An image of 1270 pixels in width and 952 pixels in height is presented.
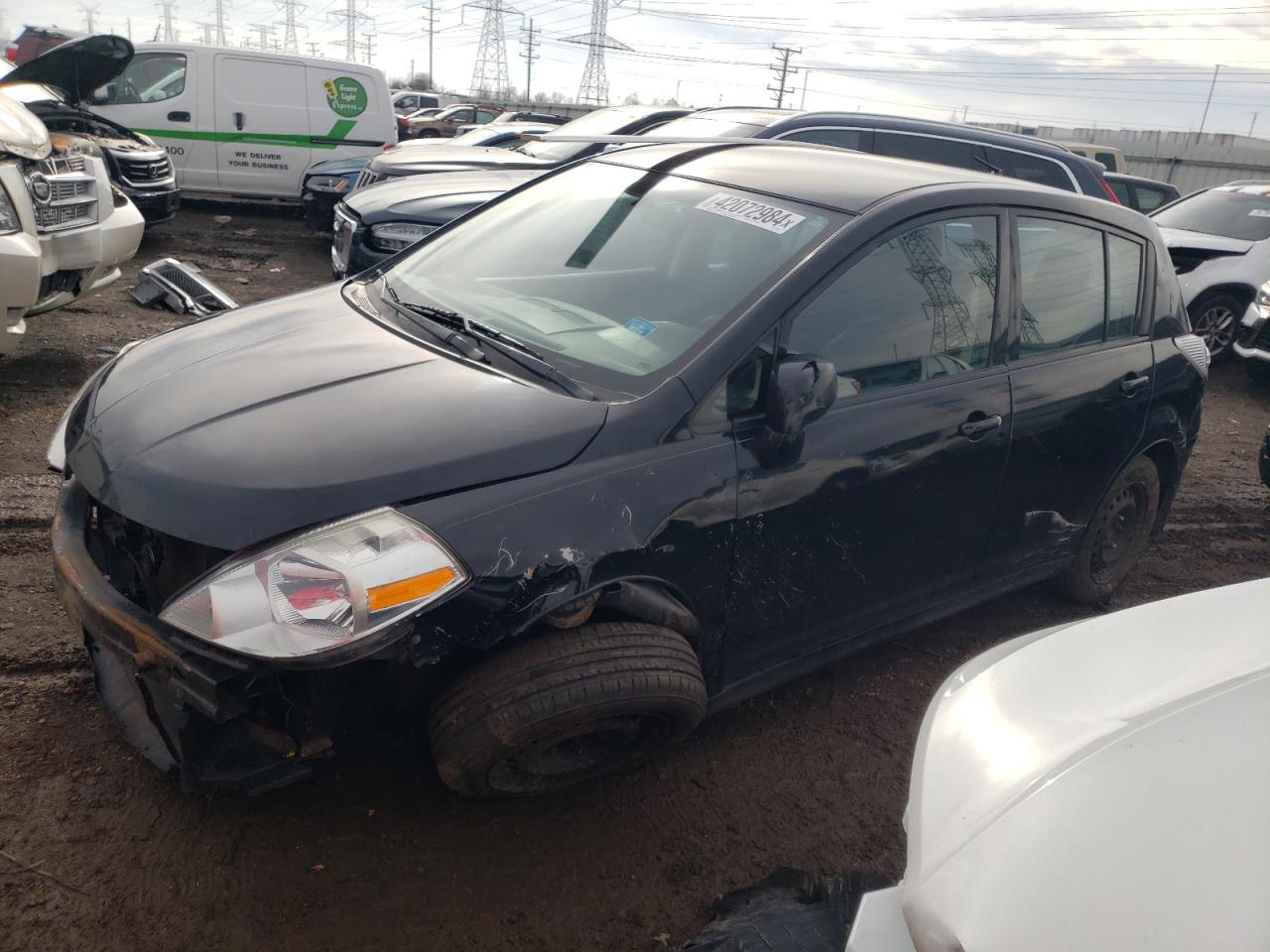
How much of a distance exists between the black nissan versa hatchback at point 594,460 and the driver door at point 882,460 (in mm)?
10

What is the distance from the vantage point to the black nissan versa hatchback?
80.4 inches

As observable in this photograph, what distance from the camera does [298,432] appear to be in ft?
7.23

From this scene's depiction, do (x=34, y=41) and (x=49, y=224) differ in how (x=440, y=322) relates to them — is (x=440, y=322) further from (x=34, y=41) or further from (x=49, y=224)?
(x=34, y=41)

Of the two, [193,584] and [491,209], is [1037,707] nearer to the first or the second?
[193,584]

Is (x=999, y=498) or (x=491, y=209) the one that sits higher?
(x=491, y=209)

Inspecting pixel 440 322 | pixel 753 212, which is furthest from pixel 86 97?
pixel 753 212

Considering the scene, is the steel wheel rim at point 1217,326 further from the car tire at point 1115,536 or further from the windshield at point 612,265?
the windshield at point 612,265

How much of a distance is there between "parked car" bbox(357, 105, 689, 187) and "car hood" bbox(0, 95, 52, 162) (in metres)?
3.26

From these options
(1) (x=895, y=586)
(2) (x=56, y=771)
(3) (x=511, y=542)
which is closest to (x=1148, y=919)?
(3) (x=511, y=542)

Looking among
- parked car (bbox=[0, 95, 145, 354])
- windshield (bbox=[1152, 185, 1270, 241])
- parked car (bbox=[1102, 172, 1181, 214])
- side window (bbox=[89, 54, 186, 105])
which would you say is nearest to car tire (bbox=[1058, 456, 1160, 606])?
parked car (bbox=[0, 95, 145, 354])

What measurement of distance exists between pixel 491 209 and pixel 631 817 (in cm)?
221

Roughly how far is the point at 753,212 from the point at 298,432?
1.45 metres

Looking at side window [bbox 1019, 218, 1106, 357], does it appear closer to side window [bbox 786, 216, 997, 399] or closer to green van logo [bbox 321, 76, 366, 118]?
side window [bbox 786, 216, 997, 399]

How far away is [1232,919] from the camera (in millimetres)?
1205
